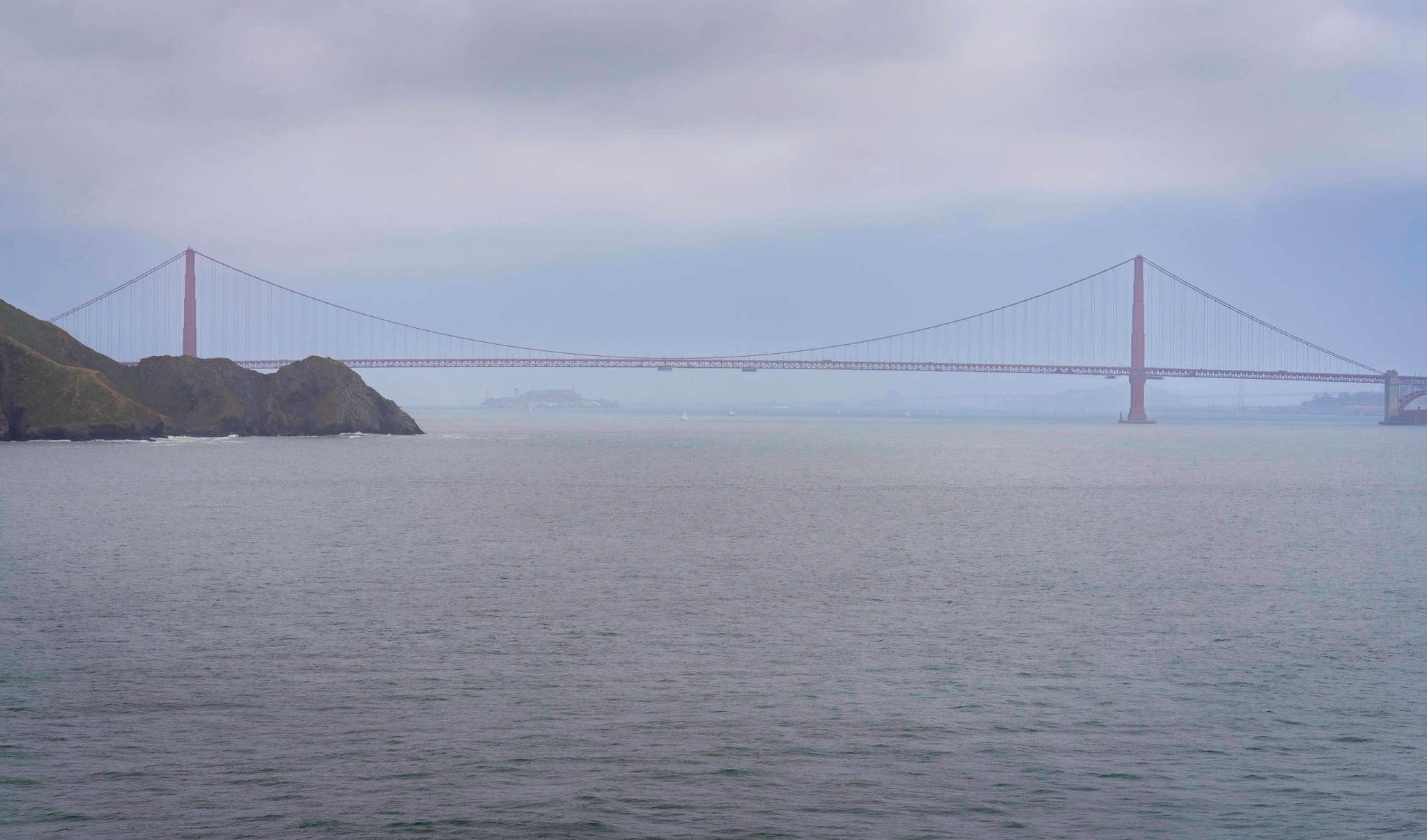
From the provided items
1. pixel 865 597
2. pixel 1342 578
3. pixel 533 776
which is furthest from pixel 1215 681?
pixel 1342 578

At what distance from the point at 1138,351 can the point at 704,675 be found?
4902 inches

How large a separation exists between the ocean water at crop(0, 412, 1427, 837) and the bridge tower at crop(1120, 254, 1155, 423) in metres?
96.4

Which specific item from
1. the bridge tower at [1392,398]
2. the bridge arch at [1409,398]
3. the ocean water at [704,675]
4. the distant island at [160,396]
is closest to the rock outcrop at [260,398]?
the distant island at [160,396]

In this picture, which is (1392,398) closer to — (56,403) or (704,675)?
(56,403)

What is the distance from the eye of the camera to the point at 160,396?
92938 millimetres

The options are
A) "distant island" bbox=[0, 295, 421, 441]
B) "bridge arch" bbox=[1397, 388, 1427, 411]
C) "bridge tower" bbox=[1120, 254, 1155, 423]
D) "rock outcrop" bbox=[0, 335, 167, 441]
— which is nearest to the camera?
"rock outcrop" bbox=[0, 335, 167, 441]

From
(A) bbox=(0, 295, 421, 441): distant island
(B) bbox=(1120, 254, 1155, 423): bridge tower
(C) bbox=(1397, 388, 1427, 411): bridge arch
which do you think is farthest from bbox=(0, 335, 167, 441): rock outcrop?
(C) bbox=(1397, 388, 1427, 411): bridge arch

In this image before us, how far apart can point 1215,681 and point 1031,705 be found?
3007mm

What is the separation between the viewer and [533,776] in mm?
11211

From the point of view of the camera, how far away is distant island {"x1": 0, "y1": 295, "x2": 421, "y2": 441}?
8075 centimetres

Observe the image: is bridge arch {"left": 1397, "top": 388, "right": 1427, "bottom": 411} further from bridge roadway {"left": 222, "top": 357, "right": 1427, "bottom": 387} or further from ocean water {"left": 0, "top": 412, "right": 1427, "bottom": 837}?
ocean water {"left": 0, "top": 412, "right": 1427, "bottom": 837}

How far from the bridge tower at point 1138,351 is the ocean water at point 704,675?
96370 millimetres

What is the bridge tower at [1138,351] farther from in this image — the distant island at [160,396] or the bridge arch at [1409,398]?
the distant island at [160,396]

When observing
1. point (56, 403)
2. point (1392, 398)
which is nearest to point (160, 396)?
point (56, 403)
